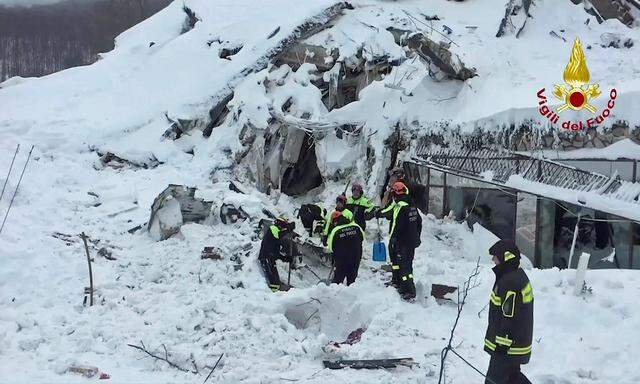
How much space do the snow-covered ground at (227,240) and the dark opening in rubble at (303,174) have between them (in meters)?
1.44

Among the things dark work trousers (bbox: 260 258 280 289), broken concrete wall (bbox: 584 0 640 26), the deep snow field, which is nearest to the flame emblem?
broken concrete wall (bbox: 584 0 640 26)

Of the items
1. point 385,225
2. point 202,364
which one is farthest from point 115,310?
point 385,225

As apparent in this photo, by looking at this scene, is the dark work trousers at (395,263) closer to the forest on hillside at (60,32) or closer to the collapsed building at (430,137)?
the collapsed building at (430,137)

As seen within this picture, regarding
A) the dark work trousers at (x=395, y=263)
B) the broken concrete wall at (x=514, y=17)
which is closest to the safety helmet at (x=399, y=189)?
the dark work trousers at (x=395, y=263)

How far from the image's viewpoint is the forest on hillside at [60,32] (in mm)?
48531

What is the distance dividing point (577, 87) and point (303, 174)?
7892 millimetres

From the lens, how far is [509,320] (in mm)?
5168

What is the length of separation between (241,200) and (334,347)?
5.90 metres

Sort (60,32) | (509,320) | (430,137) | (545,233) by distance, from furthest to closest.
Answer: (60,32)
(430,137)
(545,233)
(509,320)

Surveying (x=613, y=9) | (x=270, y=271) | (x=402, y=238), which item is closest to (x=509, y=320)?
(x=402, y=238)

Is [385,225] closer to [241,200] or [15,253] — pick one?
→ [241,200]

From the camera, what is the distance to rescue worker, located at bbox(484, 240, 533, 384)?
515 cm

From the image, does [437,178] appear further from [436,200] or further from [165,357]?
Result: [165,357]

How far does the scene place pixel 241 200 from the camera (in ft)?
39.5
